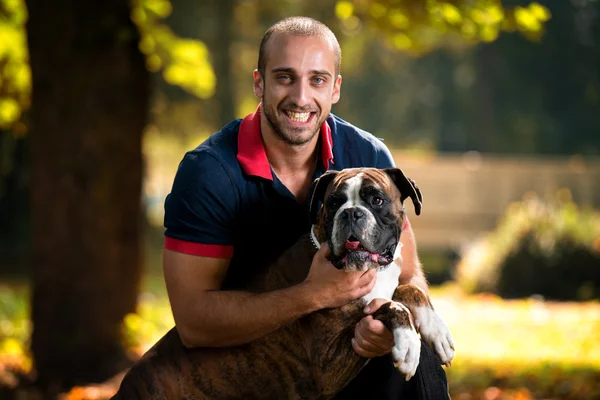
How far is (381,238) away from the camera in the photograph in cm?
348

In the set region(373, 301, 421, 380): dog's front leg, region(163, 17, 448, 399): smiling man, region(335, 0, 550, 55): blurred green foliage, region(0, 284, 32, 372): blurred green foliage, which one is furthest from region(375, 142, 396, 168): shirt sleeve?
region(0, 284, 32, 372): blurred green foliage

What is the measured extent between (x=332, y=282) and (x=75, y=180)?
4.48 metres

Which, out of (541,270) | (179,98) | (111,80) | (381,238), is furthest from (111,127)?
(179,98)

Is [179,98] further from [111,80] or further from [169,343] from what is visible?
[169,343]

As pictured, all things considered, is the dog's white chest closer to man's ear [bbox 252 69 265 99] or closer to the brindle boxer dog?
the brindle boxer dog

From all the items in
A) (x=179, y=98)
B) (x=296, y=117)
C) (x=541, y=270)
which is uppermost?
(x=296, y=117)

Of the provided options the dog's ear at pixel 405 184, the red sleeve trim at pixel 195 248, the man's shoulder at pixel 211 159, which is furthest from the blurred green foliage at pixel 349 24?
the red sleeve trim at pixel 195 248

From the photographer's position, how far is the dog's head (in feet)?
11.2

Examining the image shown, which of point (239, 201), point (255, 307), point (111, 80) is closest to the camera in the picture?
point (255, 307)

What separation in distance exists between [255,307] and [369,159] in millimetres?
Result: 1014

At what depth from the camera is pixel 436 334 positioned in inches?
136

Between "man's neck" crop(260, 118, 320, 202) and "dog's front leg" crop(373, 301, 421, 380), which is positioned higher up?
"man's neck" crop(260, 118, 320, 202)

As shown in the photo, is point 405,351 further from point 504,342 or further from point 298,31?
point 504,342

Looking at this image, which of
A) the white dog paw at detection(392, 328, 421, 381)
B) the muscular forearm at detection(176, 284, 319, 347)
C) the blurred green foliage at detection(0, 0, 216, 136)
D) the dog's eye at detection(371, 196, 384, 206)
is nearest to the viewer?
the white dog paw at detection(392, 328, 421, 381)
